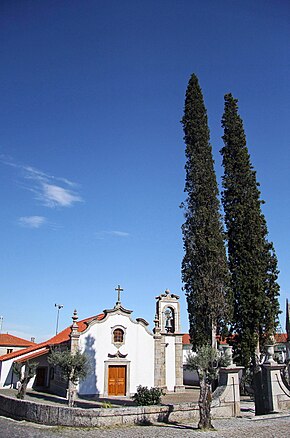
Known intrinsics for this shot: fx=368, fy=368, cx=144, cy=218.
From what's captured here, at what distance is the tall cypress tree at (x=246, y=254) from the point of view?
20.7m

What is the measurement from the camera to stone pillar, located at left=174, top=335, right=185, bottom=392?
1032 inches

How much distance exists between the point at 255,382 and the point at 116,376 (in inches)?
481

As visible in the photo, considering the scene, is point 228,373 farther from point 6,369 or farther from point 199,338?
point 6,369

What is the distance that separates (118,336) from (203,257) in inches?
407

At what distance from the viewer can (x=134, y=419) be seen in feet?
38.5

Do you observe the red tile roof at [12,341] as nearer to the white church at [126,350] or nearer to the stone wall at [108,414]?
the white church at [126,350]

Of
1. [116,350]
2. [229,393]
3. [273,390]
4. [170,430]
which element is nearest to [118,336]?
[116,350]

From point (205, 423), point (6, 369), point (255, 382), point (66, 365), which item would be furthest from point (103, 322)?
point (205, 423)

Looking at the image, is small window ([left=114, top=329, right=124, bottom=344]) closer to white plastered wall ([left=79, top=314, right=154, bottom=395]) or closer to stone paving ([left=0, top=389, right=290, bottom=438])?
white plastered wall ([left=79, top=314, right=154, bottom=395])

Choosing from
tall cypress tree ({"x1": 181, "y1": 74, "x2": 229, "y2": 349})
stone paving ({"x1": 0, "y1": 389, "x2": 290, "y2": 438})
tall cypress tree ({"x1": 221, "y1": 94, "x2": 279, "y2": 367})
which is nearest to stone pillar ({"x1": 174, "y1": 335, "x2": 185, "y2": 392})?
tall cypress tree ({"x1": 221, "y1": 94, "x2": 279, "y2": 367})

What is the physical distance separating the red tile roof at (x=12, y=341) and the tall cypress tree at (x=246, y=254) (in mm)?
34081

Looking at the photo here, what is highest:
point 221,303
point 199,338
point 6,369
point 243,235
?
point 243,235

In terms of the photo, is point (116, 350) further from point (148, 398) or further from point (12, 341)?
point (12, 341)

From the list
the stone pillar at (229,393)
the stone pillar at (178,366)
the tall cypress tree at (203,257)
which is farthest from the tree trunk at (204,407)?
the stone pillar at (178,366)
